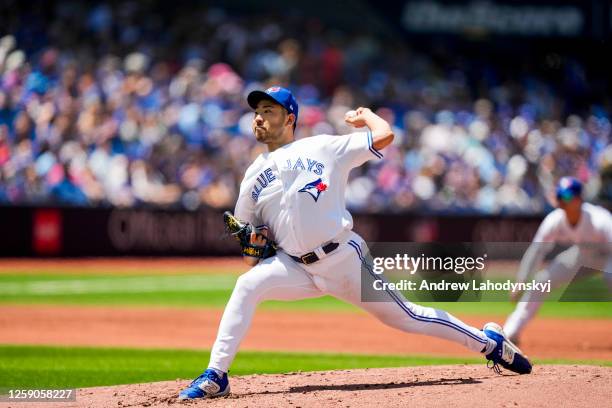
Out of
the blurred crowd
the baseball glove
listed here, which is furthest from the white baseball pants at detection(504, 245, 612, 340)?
the blurred crowd

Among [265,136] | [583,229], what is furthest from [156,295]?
[265,136]

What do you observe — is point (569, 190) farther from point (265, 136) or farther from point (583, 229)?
point (265, 136)

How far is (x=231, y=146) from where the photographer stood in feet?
63.6

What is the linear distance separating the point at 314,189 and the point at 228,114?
13958mm

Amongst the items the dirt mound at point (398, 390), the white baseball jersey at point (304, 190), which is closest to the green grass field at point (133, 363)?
the dirt mound at point (398, 390)

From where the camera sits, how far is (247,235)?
242 inches

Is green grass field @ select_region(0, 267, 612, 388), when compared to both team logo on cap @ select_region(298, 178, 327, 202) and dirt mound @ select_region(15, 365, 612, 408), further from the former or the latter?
team logo on cap @ select_region(298, 178, 327, 202)

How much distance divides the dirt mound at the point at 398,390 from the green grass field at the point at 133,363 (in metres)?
1.23

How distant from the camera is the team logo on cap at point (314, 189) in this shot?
6094mm

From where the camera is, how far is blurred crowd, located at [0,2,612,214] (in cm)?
1831

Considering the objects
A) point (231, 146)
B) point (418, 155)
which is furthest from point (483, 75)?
point (231, 146)

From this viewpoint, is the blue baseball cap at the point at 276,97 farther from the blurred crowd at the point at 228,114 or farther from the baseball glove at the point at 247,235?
the blurred crowd at the point at 228,114

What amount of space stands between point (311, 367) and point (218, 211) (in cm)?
1066

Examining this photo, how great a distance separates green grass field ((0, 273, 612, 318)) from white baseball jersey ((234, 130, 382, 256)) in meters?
7.78
